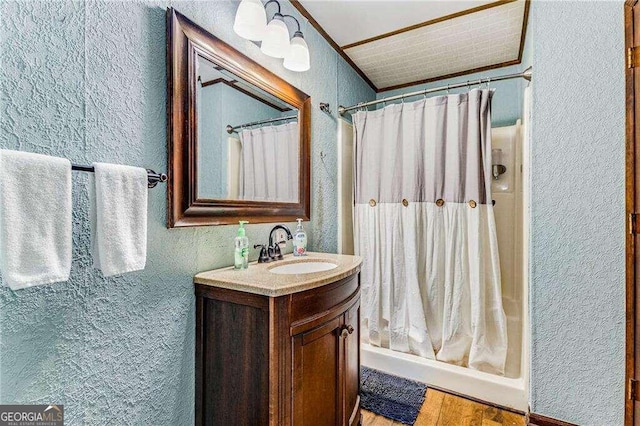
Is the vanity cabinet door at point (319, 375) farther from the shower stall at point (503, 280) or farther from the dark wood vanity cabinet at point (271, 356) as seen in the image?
the shower stall at point (503, 280)

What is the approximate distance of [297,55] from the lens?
1.49 meters

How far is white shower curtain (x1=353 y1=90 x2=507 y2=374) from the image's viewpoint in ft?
6.06

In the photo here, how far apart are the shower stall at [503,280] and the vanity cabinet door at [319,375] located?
848mm

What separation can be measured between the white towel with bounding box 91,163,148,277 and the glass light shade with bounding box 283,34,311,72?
39.0 inches

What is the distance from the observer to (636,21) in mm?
1138

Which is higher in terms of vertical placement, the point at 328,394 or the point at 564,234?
the point at 564,234

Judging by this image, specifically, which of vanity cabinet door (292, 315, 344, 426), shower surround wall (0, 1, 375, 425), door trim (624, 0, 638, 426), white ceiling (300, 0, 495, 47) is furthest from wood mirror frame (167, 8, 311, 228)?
door trim (624, 0, 638, 426)

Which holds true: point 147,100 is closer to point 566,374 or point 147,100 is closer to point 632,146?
point 632,146

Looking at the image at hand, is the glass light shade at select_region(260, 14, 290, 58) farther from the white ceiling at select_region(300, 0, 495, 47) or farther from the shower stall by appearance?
the shower stall

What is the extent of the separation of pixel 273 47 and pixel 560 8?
1.36 meters

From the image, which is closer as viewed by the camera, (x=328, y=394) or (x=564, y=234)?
(x=328, y=394)

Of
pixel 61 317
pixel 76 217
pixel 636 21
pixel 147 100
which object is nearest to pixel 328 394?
pixel 61 317

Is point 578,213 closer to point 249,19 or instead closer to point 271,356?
point 271,356

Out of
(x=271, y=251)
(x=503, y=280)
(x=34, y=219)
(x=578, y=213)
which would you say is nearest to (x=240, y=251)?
(x=271, y=251)
